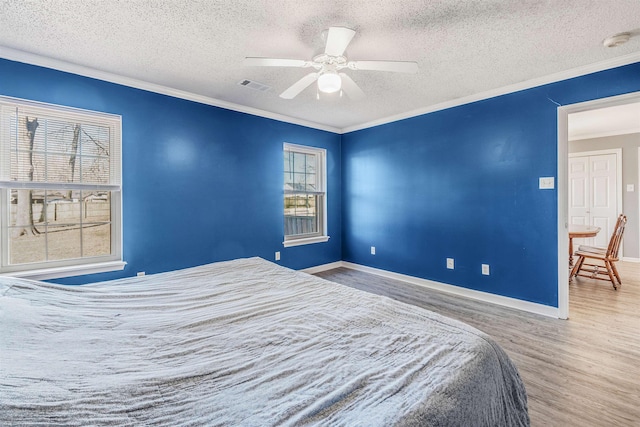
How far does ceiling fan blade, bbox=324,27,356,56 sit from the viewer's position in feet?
5.64

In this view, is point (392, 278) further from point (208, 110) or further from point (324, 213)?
point (208, 110)

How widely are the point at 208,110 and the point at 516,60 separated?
3308 mm

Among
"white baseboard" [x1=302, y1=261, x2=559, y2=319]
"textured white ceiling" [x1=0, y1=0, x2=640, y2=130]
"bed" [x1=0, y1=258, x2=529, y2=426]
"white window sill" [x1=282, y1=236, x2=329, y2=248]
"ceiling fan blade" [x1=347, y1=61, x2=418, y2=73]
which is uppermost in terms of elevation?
"textured white ceiling" [x1=0, y1=0, x2=640, y2=130]

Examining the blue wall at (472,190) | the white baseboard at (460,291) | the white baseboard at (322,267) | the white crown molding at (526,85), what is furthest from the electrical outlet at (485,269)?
the white baseboard at (322,267)

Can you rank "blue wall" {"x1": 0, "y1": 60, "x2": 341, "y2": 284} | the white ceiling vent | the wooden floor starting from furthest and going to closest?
the white ceiling vent → "blue wall" {"x1": 0, "y1": 60, "x2": 341, "y2": 284} → the wooden floor

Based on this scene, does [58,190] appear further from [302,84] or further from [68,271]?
[302,84]

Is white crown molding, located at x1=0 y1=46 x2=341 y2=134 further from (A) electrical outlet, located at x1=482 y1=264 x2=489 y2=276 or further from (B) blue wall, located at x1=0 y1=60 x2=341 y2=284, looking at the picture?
(A) electrical outlet, located at x1=482 y1=264 x2=489 y2=276

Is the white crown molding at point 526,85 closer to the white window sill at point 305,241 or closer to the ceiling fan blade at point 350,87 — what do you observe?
the ceiling fan blade at point 350,87

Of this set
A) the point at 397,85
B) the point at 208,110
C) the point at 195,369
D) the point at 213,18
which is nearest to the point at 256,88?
the point at 208,110

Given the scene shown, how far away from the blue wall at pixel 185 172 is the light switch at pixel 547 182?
3.18m

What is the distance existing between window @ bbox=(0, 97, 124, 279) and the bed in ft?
3.98

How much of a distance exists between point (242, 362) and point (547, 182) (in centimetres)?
343

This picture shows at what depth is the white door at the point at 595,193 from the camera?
219 inches

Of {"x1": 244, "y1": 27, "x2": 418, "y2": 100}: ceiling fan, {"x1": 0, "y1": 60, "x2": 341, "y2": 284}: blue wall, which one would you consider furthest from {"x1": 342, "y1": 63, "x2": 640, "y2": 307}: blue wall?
{"x1": 244, "y1": 27, "x2": 418, "y2": 100}: ceiling fan
